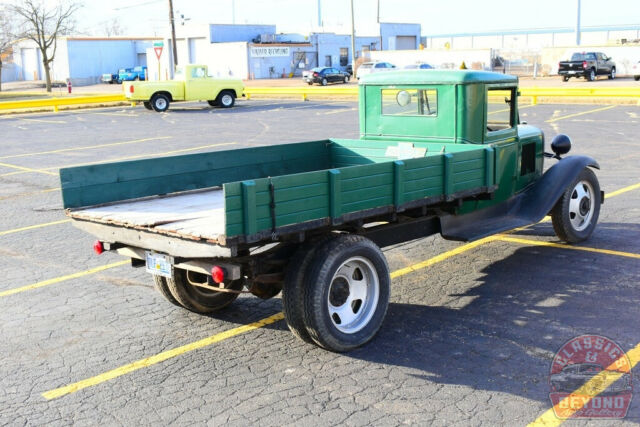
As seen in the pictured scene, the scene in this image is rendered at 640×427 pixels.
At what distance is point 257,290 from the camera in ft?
18.7

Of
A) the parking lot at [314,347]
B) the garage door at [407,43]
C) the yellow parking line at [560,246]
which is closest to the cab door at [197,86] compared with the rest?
the parking lot at [314,347]

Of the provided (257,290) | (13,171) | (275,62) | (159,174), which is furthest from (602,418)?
(275,62)

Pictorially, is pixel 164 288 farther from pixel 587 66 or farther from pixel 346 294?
pixel 587 66

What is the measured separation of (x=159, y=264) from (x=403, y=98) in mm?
3331

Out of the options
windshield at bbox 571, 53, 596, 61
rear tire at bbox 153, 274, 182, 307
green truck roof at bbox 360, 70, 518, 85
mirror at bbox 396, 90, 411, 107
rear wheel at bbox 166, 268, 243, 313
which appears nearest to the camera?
rear wheel at bbox 166, 268, 243, 313

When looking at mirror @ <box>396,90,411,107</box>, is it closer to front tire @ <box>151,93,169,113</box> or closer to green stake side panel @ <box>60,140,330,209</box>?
green stake side panel @ <box>60,140,330,209</box>

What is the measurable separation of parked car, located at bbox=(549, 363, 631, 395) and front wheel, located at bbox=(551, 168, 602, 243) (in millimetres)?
3120

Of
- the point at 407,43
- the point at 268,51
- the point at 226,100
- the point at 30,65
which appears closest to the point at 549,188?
the point at 226,100

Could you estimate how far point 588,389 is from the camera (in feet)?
15.4

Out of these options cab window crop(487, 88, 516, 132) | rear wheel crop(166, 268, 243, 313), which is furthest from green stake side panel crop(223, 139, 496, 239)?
rear wheel crop(166, 268, 243, 313)

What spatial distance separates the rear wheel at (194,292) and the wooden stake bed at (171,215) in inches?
21.8

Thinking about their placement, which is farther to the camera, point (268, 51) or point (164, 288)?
point (268, 51)

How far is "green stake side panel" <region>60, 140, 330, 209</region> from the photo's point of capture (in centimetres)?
587

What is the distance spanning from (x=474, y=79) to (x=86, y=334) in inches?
168
